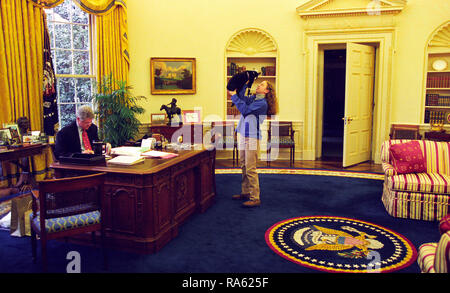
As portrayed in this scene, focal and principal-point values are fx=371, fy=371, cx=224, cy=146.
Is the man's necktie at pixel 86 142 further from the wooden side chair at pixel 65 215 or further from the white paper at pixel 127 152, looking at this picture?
the wooden side chair at pixel 65 215

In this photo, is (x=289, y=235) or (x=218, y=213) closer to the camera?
(x=289, y=235)

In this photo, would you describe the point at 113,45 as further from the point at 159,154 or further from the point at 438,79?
the point at 438,79

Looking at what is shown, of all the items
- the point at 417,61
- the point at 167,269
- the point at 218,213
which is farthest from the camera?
the point at 417,61

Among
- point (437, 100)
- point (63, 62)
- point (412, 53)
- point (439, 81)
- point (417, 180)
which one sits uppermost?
point (412, 53)

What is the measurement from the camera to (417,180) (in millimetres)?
4312

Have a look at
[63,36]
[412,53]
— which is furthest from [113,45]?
[412,53]

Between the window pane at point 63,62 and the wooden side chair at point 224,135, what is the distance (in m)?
2.93

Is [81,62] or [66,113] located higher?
[81,62]

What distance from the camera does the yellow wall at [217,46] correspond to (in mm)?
7395

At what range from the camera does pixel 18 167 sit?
5.65 m

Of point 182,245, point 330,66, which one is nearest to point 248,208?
point 182,245

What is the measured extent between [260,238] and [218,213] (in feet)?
2.89

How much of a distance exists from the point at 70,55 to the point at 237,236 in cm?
469
